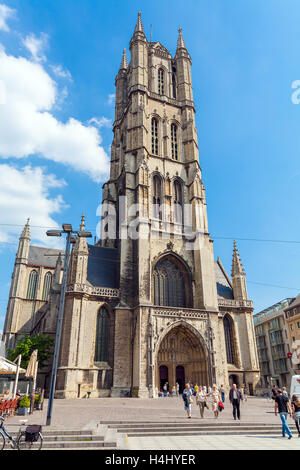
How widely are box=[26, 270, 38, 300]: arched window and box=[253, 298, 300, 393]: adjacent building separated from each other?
119 feet

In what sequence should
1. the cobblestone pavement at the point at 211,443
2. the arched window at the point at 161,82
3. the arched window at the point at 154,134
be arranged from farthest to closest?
the arched window at the point at 161,82, the arched window at the point at 154,134, the cobblestone pavement at the point at 211,443

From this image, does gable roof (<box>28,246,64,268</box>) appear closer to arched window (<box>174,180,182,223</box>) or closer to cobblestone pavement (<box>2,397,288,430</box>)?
arched window (<box>174,180,182,223</box>)

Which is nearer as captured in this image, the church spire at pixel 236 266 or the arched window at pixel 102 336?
the arched window at pixel 102 336

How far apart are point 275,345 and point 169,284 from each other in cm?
3153

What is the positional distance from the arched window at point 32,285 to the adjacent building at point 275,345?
1430 inches

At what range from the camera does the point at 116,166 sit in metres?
39.9

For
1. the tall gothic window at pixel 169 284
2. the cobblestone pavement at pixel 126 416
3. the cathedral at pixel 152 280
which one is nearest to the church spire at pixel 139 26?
the cathedral at pixel 152 280

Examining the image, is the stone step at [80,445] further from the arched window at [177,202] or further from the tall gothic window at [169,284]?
the arched window at [177,202]

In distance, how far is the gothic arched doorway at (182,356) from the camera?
89.5ft

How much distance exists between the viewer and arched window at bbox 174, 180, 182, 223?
111 feet

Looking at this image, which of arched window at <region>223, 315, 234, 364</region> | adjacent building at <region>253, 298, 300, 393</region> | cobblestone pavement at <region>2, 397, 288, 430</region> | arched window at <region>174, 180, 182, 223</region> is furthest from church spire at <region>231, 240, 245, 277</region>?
adjacent building at <region>253, 298, 300, 393</region>
